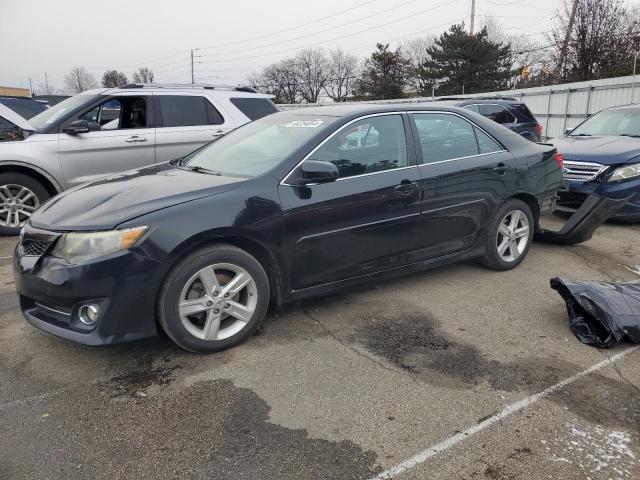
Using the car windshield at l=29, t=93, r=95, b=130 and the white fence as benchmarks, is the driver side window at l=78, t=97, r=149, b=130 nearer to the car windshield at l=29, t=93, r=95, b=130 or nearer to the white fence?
the car windshield at l=29, t=93, r=95, b=130

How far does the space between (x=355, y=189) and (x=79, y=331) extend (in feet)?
6.86

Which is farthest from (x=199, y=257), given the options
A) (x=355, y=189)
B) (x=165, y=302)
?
(x=355, y=189)

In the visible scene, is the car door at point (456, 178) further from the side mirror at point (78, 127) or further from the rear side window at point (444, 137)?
the side mirror at point (78, 127)

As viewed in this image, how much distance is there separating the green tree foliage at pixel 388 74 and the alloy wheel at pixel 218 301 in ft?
187

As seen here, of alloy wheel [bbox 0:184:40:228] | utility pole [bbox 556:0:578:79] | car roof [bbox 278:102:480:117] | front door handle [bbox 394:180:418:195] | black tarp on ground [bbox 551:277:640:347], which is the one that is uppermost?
utility pole [bbox 556:0:578:79]

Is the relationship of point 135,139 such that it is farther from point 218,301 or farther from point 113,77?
point 113,77

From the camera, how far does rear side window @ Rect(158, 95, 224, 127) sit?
24.4ft

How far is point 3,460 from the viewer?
250 cm

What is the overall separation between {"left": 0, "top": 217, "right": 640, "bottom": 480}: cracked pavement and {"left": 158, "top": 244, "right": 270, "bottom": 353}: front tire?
155 mm

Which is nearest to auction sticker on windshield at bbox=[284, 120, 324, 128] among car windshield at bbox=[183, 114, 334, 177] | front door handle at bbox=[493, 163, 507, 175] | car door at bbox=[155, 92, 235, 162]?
car windshield at bbox=[183, 114, 334, 177]

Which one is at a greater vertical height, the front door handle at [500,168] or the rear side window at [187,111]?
the rear side window at [187,111]

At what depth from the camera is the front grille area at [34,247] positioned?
3322mm

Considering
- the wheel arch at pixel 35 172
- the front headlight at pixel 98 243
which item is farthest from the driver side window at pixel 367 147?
the wheel arch at pixel 35 172

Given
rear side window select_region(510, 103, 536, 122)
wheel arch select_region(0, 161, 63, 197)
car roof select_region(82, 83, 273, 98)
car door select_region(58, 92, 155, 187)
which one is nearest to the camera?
wheel arch select_region(0, 161, 63, 197)
